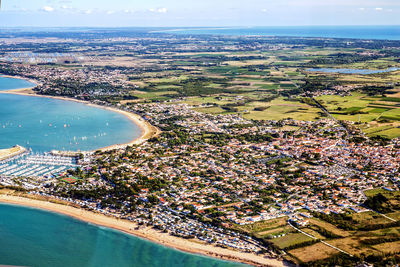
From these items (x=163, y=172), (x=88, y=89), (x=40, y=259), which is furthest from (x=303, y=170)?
(x=88, y=89)

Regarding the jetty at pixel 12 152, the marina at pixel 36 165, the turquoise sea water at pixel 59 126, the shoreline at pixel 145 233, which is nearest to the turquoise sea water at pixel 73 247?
the shoreline at pixel 145 233

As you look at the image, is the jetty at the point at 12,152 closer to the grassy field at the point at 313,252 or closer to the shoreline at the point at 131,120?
the shoreline at the point at 131,120

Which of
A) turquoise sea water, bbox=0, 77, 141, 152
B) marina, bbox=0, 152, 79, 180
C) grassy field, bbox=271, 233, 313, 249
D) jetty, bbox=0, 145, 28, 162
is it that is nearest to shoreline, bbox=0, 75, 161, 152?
turquoise sea water, bbox=0, 77, 141, 152

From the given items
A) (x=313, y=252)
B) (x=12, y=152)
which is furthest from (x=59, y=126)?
(x=313, y=252)

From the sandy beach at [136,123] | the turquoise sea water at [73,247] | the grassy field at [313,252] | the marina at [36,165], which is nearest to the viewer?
the grassy field at [313,252]

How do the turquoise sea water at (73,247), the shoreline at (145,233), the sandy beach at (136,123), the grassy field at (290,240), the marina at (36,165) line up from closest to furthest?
the shoreline at (145,233)
the turquoise sea water at (73,247)
the grassy field at (290,240)
the marina at (36,165)
the sandy beach at (136,123)

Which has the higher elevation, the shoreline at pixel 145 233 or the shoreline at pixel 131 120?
the shoreline at pixel 131 120

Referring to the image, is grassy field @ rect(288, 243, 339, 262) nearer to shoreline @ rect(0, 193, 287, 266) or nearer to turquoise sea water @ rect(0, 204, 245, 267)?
shoreline @ rect(0, 193, 287, 266)
